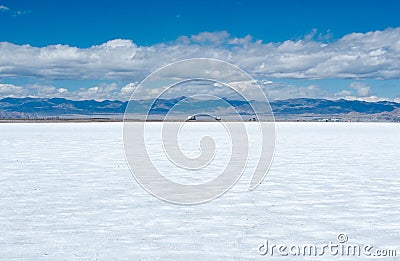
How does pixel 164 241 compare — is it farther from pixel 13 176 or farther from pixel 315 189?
pixel 13 176

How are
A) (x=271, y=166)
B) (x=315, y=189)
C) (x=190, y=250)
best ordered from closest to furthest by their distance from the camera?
(x=190, y=250)
(x=315, y=189)
(x=271, y=166)

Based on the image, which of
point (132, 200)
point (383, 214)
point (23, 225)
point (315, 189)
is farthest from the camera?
point (315, 189)

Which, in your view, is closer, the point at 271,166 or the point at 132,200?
the point at 132,200

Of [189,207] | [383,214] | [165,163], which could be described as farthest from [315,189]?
[165,163]

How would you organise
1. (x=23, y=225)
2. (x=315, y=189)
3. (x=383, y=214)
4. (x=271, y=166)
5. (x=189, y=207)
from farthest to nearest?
(x=271, y=166), (x=315, y=189), (x=189, y=207), (x=383, y=214), (x=23, y=225)

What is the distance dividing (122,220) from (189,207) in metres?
1.51

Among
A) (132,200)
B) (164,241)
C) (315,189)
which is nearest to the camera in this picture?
(164,241)

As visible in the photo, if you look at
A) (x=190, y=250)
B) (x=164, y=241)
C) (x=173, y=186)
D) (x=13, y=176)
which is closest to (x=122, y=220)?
(x=164, y=241)

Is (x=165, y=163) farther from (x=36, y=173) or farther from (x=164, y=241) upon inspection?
(x=164, y=241)

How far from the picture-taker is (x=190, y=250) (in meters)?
5.74

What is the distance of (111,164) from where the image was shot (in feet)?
48.9

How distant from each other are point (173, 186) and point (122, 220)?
3.40m

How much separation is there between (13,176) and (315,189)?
24.3 ft

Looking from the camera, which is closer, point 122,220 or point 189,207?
point 122,220
